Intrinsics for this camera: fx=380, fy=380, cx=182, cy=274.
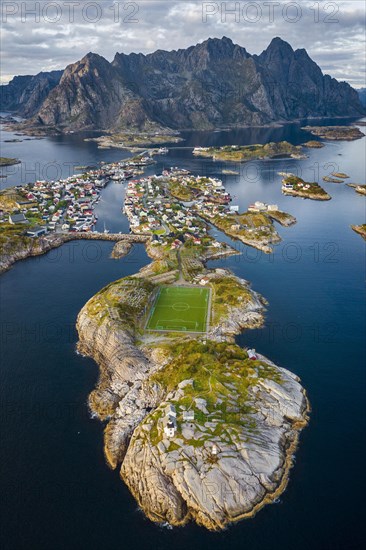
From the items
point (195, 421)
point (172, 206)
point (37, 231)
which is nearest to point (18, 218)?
point (37, 231)

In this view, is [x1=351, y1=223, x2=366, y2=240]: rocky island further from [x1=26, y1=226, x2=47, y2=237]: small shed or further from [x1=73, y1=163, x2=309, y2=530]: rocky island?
[x1=26, y1=226, x2=47, y2=237]: small shed

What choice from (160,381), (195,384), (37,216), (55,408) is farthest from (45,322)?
(37,216)

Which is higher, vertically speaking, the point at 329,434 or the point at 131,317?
the point at 131,317

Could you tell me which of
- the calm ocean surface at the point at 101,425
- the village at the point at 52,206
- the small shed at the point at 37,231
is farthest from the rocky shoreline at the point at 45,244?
the calm ocean surface at the point at 101,425

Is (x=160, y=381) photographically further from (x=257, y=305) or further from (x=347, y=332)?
(x=347, y=332)

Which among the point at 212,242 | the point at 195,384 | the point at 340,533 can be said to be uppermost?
the point at 212,242

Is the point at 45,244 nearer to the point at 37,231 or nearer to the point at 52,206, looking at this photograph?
the point at 37,231

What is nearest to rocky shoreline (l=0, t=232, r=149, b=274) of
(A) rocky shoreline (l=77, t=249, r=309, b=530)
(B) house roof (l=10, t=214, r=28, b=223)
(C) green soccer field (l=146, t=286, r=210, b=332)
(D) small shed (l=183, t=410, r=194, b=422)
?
(B) house roof (l=10, t=214, r=28, b=223)

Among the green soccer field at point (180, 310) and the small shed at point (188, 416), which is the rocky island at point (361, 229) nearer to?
the green soccer field at point (180, 310)
